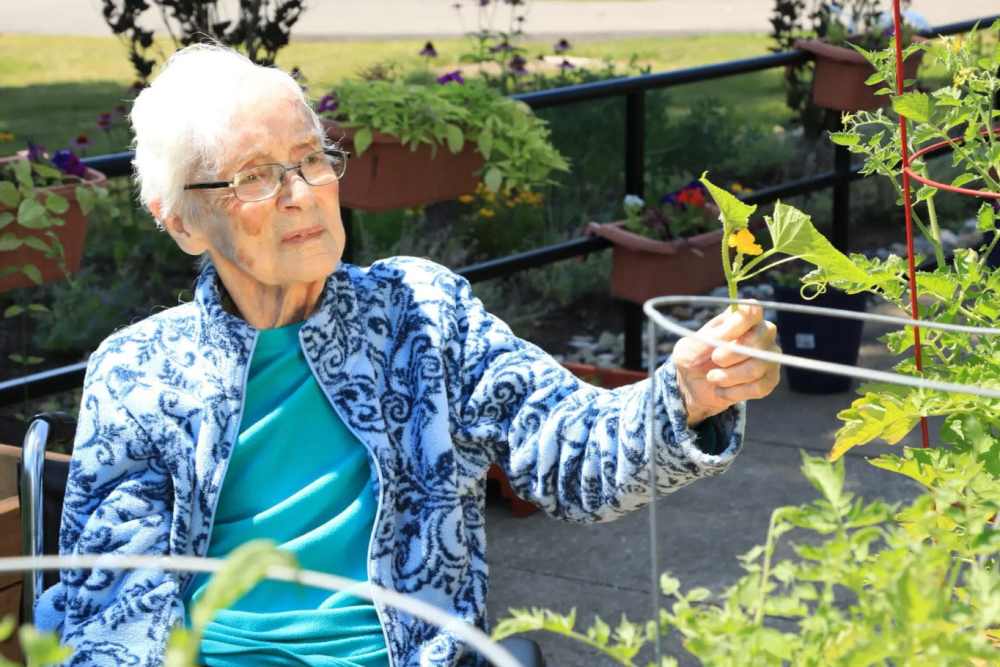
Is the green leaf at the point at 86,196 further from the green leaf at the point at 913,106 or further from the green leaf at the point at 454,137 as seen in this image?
the green leaf at the point at 913,106

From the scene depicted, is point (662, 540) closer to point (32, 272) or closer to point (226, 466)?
point (32, 272)

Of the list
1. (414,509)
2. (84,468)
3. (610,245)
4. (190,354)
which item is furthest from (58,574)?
(610,245)

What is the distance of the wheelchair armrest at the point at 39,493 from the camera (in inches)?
80.4

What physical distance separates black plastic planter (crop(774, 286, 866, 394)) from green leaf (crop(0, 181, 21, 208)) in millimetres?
2339

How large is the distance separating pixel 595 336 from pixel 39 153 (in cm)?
252

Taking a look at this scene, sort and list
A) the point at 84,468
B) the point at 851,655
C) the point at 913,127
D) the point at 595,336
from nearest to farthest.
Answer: the point at 851,655
the point at 913,127
the point at 84,468
the point at 595,336

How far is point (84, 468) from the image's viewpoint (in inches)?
77.3

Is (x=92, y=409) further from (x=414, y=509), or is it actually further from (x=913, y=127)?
(x=913, y=127)

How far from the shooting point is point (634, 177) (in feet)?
15.8

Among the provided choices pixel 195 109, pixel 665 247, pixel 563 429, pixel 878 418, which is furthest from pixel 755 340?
pixel 665 247

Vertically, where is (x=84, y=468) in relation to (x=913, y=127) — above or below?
below

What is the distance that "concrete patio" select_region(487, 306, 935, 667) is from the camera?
135 inches

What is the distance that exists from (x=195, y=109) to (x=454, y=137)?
1903mm

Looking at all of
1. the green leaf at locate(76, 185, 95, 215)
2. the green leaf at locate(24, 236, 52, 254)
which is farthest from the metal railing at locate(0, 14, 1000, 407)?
the green leaf at locate(24, 236, 52, 254)
